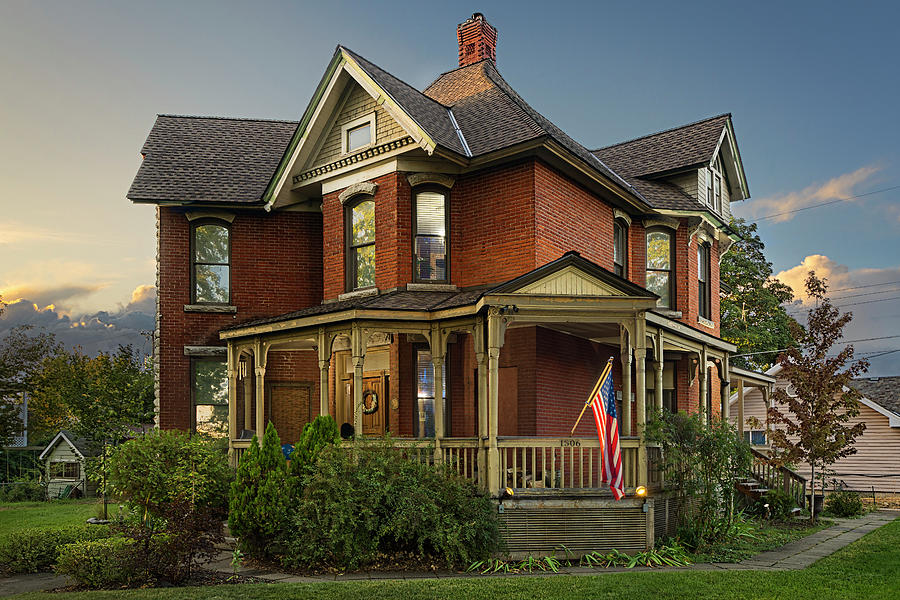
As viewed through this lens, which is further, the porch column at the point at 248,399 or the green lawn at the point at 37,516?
the green lawn at the point at 37,516

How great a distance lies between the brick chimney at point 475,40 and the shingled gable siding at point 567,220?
19.8ft

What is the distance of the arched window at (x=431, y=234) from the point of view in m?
16.9

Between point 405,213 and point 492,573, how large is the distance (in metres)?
7.94

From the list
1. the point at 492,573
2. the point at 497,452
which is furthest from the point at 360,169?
the point at 492,573

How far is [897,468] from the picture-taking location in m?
27.5

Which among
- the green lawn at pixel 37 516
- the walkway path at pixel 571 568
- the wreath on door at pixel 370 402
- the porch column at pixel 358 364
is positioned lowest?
the green lawn at pixel 37 516

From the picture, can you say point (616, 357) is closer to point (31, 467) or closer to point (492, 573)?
point (492, 573)

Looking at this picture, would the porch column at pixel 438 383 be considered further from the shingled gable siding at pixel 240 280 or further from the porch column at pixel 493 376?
the shingled gable siding at pixel 240 280

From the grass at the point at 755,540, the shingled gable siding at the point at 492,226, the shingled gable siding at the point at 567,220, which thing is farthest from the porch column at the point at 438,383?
the grass at the point at 755,540

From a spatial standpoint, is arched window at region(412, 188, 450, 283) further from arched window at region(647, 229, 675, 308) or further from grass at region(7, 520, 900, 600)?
grass at region(7, 520, 900, 600)

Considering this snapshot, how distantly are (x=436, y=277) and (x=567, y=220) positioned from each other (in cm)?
306

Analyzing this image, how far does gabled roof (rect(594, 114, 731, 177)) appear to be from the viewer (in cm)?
2183

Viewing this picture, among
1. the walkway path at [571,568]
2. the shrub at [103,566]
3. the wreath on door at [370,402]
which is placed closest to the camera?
the shrub at [103,566]

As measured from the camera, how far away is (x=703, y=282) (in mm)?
22094
